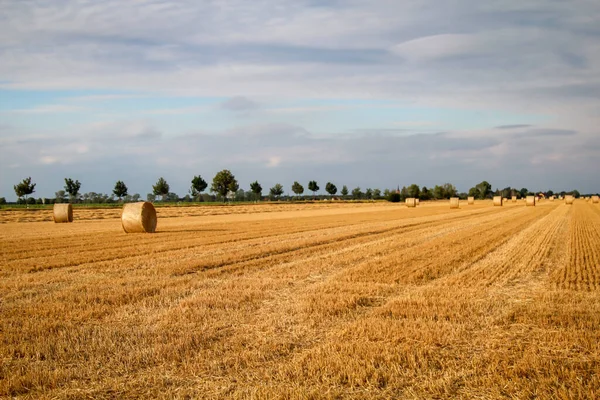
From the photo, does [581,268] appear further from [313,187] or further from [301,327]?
[313,187]

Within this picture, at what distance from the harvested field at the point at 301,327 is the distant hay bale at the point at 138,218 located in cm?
943

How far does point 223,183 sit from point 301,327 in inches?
5556

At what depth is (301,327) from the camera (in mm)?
7703

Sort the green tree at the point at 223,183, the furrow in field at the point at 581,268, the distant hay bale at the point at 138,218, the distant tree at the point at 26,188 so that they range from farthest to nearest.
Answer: the green tree at the point at 223,183
the distant tree at the point at 26,188
the distant hay bale at the point at 138,218
the furrow in field at the point at 581,268

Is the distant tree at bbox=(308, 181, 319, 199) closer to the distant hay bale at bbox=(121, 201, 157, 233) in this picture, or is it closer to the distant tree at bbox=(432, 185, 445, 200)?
the distant tree at bbox=(432, 185, 445, 200)

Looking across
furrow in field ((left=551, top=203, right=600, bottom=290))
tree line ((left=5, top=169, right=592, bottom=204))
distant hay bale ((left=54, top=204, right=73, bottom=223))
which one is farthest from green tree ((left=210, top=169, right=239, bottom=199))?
furrow in field ((left=551, top=203, right=600, bottom=290))

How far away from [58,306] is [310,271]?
18.8ft

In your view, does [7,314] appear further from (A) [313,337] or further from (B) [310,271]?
(B) [310,271]

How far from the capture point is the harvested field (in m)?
5.58

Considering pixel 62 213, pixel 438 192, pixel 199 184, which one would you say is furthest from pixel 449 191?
pixel 62 213

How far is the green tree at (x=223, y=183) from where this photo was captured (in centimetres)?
14700

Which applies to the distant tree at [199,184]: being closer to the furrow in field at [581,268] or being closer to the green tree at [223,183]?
the green tree at [223,183]

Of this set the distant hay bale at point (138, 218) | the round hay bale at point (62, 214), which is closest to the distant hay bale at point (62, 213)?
the round hay bale at point (62, 214)

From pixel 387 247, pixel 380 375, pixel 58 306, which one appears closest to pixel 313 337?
pixel 380 375
